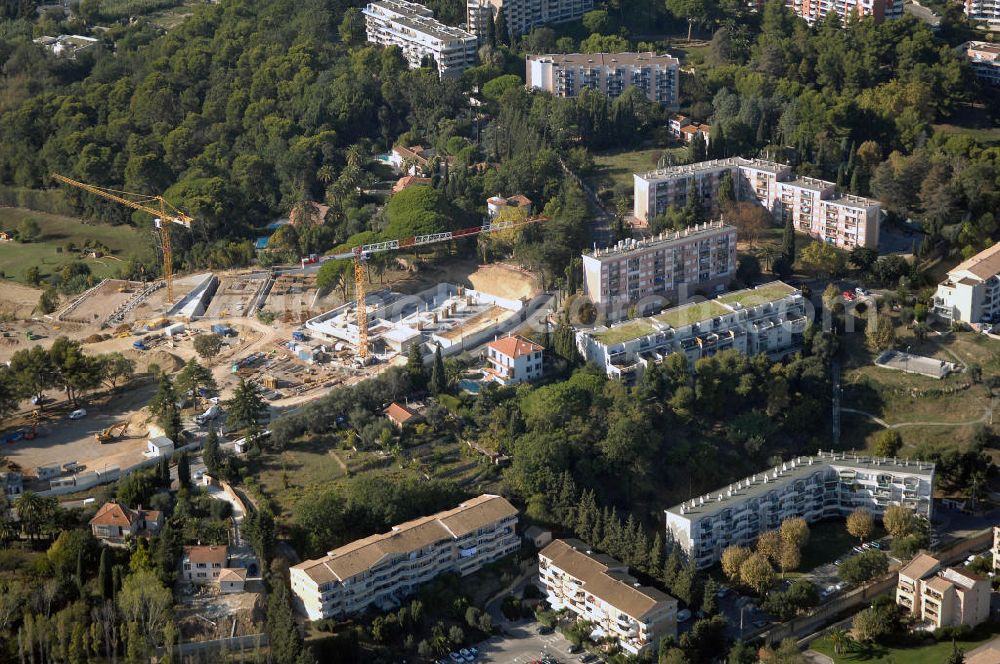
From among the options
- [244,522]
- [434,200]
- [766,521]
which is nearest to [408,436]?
[244,522]

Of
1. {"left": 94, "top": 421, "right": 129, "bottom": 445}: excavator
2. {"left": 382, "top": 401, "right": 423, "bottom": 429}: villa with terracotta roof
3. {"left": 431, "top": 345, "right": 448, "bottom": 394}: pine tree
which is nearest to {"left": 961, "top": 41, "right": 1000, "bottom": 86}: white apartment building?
{"left": 431, "top": 345, "right": 448, "bottom": 394}: pine tree

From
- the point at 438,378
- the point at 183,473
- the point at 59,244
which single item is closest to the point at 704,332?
the point at 438,378

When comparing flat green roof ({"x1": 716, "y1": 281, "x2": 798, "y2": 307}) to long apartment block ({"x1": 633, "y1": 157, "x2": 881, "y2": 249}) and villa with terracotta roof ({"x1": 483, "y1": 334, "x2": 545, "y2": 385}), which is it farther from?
villa with terracotta roof ({"x1": 483, "y1": 334, "x2": 545, "y2": 385})

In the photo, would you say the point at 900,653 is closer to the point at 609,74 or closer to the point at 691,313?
the point at 691,313

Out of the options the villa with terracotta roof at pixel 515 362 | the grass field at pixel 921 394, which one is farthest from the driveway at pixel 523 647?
the grass field at pixel 921 394

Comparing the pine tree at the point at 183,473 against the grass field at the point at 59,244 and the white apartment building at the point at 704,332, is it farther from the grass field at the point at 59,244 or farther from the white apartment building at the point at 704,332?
the grass field at the point at 59,244

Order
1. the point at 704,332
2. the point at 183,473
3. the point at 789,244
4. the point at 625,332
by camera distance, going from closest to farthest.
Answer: the point at 183,473, the point at 625,332, the point at 704,332, the point at 789,244
